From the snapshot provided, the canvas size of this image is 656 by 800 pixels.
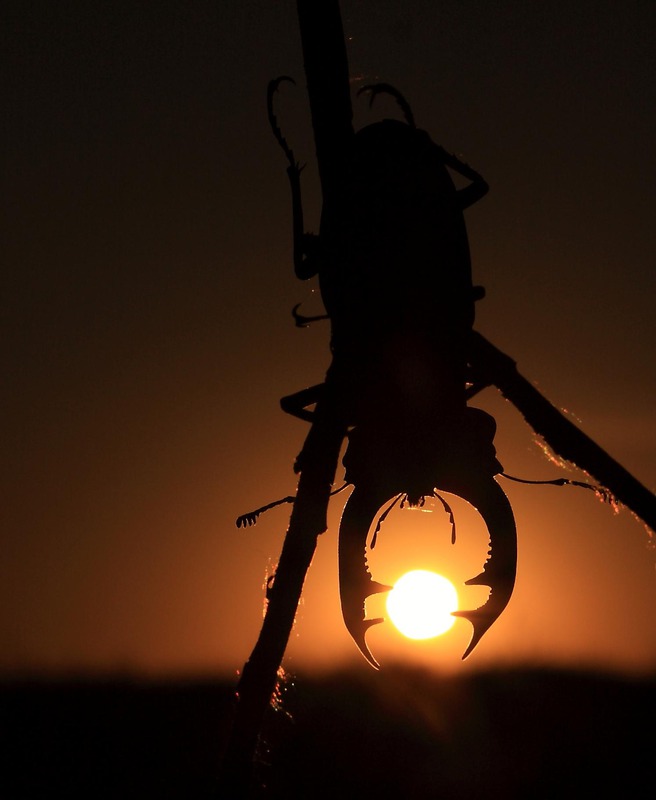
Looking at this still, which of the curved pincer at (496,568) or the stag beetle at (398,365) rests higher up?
the stag beetle at (398,365)

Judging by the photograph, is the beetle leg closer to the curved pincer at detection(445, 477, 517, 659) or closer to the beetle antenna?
the curved pincer at detection(445, 477, 517, 659)

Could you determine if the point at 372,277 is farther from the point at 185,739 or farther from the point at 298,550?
the point at 185,739

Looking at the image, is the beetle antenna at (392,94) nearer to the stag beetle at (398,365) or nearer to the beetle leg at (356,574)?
the stag beetle at (398,365)

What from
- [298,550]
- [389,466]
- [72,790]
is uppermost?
[72,790]

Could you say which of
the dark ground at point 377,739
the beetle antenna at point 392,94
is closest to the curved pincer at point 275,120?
the beetle antenna at point 392,94

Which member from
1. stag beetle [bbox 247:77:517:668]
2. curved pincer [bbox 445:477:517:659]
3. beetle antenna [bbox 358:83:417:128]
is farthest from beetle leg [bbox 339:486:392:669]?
beetle antenna [bbox 358:83:417:128]

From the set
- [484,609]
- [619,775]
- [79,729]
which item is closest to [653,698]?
[619,775]

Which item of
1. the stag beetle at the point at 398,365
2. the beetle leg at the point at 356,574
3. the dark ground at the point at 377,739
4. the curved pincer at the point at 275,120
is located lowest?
the beetle leg at the point at 356,574
